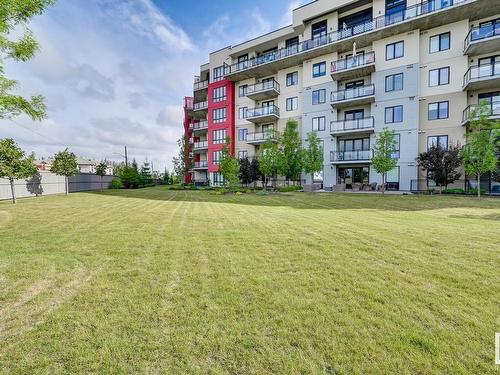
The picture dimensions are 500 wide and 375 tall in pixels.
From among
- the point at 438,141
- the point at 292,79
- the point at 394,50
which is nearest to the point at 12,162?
the point at 292,79

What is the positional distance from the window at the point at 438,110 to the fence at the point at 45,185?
125 ft

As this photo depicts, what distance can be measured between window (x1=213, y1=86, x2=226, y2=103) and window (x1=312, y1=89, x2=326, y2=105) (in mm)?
14603

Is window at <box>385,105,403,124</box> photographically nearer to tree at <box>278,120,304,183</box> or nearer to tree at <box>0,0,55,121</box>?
tree at <box>278,120,304,183</box>

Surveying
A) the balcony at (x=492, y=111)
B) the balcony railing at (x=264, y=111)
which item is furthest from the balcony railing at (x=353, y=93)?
the balcony at (x=492, y=111)

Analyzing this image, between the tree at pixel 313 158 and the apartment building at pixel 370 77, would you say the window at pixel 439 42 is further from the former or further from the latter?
the tree at pixel 313 158

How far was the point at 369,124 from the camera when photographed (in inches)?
1061

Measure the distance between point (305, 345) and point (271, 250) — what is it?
3.12 metres

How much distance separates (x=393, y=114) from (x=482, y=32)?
29.2 ft

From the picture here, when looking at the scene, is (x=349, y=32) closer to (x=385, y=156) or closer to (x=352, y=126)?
(x=352, y=126)

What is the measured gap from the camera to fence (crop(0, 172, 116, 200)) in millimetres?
20656

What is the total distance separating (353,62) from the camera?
27.5 m

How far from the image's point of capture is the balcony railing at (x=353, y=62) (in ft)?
87.6

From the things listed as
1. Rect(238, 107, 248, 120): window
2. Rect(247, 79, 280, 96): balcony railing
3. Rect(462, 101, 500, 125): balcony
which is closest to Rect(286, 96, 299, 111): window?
Rect(247, 79, 280, 96): balcony railing

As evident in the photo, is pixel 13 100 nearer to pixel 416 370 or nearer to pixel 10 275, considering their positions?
pixel 10 275
